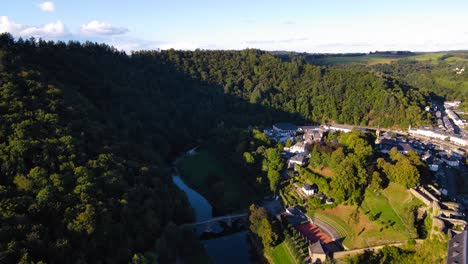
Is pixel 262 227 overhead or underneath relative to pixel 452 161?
underneath

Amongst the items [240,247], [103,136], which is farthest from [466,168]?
[103,136]

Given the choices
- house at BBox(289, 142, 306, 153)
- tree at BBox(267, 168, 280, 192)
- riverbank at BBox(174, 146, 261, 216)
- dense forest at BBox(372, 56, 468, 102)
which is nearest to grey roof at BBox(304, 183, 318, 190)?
tree at BBox(267, 168, 280, 192)

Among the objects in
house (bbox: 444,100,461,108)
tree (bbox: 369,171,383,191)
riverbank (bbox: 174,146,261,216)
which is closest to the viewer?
tree (bbox: 369,171,383,191)

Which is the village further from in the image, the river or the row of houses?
the river

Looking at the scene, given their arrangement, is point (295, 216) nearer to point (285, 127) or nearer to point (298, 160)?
point (298, 160)

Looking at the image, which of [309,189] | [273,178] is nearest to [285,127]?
[273,178]

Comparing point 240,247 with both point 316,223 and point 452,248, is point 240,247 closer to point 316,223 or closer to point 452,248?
point 316,223
